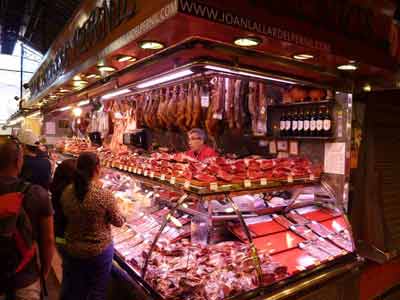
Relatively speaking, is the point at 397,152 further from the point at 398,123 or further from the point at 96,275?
the point at 96,275

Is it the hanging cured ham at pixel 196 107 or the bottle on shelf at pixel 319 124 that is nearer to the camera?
the bottle on shelf at pixel 319 124

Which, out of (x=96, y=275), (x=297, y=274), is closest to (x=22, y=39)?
(x=96, y=275)

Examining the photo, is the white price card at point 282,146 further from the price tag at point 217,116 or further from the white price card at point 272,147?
the price tag at point 217,116

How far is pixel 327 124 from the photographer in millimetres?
3246

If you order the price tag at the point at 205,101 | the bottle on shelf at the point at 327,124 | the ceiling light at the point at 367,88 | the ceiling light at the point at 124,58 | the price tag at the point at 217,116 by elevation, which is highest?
the ceiling light at the point at 124,58

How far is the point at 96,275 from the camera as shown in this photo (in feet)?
9.07

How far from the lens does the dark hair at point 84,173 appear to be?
2.72m

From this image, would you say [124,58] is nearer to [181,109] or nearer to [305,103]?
[181,109]

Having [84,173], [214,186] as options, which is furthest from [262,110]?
[84,173]

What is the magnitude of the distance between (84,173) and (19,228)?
0.66 meters

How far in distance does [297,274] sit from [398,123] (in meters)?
2.37

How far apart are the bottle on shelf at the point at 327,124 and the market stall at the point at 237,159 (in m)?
0.01

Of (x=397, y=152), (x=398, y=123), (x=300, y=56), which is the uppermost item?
(x=300, y=56)

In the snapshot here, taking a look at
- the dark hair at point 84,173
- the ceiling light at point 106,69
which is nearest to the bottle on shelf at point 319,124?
the ceiling light at point 106,69
